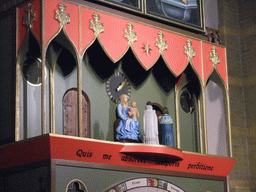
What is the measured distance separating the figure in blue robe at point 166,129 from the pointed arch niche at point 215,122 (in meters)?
2.49

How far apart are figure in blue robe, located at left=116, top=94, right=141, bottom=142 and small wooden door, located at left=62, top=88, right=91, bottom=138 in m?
0.60

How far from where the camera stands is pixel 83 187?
996 cm

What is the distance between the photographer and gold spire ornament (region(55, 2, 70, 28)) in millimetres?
10172

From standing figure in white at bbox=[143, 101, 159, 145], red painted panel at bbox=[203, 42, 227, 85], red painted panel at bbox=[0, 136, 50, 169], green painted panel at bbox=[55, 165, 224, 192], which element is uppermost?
red painted panel at bbox=[203, 42, 227, 85]

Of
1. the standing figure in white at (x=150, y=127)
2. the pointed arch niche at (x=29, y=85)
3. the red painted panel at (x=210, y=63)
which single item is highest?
the red painted panel at (x=210, y=63)

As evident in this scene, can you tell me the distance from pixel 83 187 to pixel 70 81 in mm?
2151

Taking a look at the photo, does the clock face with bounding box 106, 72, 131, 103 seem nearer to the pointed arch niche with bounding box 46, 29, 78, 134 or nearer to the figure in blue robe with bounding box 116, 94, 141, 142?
the figure in blue robe with bounding box 116, 94, 141, 142

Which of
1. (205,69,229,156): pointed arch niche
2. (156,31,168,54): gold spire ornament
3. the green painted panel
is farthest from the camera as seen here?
(205,69,229,156): pointed arch niche

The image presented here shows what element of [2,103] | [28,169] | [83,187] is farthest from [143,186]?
[2,103]

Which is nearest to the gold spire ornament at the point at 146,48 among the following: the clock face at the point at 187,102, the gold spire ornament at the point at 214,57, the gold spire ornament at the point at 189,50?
the gold spire ornament at the point at 189,50

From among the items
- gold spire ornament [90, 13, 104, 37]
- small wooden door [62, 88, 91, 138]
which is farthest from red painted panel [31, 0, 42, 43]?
small wooden door [62, 88, 91, 138]

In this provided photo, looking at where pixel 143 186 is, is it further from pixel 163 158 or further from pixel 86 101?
pixel 86 101

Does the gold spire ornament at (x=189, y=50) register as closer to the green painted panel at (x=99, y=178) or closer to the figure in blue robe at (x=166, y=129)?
the figure in blue robe at (x=166, y=129)

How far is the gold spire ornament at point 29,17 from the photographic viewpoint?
10.2 m
